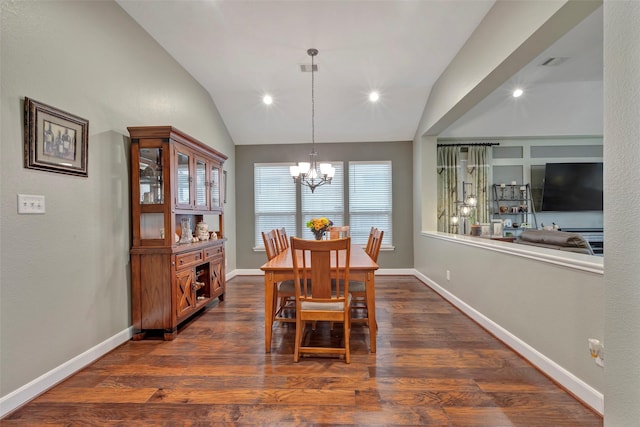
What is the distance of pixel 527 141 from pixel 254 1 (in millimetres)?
5705

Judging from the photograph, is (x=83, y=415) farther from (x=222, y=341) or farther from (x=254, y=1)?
(x=254, y=1)

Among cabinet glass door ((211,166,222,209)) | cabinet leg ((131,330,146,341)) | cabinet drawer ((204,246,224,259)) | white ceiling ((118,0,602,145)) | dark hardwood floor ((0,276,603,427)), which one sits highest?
white ceiling ((118,0,602,145))

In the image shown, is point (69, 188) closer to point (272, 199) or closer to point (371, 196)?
point (272, 199)

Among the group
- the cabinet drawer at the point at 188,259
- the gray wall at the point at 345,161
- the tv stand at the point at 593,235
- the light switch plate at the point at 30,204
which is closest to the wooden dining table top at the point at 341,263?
the cabinet drawer at the point at 188,259

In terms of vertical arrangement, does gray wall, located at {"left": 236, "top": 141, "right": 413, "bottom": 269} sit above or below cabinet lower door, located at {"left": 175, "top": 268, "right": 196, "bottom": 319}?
above

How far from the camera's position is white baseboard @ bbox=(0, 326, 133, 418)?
1670 mm

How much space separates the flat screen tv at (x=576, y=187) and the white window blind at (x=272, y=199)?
16.4 ft

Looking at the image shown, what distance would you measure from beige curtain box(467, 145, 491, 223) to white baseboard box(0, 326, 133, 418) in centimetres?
594

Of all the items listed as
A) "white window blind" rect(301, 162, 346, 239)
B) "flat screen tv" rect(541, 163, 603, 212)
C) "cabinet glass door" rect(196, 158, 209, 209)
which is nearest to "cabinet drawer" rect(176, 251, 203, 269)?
"cabinet glass door" rect(196, 158, 209, 209)

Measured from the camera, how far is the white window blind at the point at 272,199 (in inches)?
213

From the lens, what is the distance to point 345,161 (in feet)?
17.5

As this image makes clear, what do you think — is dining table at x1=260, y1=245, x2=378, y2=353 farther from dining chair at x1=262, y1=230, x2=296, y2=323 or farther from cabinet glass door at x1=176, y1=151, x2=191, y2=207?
cabinet glass door at x1=176, y1=151, x2=191, y2=207

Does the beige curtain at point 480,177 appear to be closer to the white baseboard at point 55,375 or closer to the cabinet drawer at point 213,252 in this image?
the cabinet drawer at point 213,252

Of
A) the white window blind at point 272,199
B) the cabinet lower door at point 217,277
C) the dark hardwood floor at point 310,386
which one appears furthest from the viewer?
the white window blind at point 272,199
